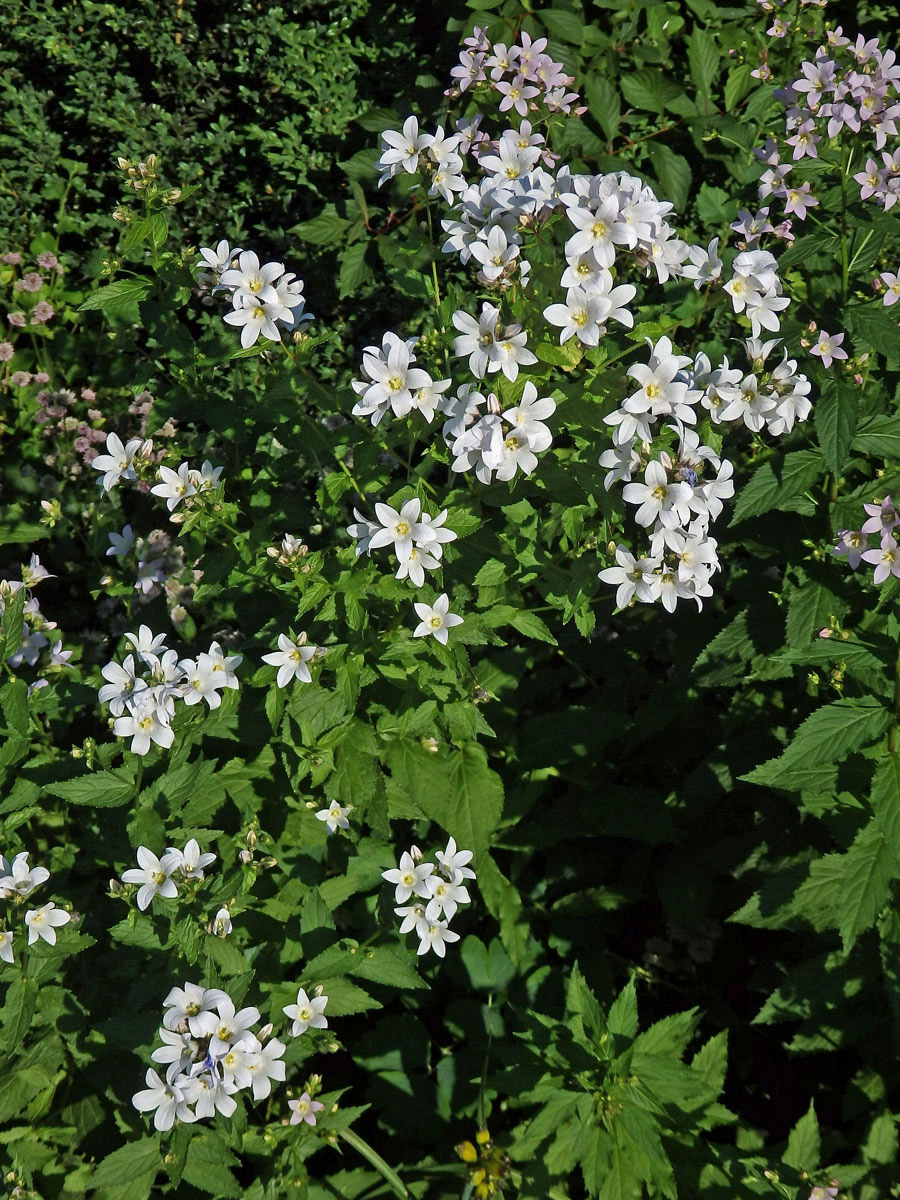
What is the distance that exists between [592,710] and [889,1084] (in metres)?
1.51

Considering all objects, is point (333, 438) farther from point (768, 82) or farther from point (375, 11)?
point (375, 11)

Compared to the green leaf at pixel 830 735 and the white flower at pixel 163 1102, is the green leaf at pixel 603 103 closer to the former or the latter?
the green leaf at pixel 830 735

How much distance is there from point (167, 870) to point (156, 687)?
479mm

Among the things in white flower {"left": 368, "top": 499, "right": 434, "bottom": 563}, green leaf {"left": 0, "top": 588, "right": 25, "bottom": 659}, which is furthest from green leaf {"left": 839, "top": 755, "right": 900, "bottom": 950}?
green leaf {"left": 0, "top": 588, "right": 25, "bottom": 659}

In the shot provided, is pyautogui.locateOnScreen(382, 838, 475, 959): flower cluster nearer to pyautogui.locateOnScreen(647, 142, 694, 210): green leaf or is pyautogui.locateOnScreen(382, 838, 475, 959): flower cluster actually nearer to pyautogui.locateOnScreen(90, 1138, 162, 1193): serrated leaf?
pyautogui.locateOnScreen(90, 1138, 162, 1193): serrated leaf

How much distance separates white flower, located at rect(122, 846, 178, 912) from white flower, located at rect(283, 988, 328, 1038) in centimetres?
45

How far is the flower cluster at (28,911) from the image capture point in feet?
7.95

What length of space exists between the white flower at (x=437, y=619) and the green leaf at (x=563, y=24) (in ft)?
8.99

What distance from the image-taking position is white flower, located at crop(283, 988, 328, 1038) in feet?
8.20

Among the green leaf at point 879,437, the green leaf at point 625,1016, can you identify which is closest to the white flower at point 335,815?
the green leaf at point 625,1016

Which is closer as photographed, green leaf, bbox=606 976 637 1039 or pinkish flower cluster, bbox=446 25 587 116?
green leaf, bbox=606 976 637 1039

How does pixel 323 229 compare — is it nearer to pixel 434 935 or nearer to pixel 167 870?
pixel 167 870

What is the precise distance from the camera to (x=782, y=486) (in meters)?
2.66

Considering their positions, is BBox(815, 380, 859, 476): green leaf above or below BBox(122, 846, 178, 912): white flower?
above
